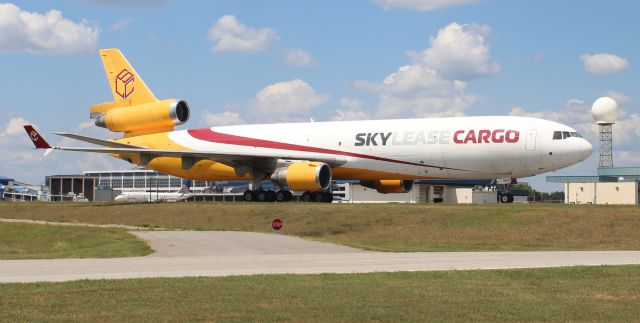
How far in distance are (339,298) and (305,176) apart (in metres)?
31.6

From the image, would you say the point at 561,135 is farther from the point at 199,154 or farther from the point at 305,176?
the point at 199,154

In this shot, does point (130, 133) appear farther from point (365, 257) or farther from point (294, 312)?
point (294, 312)

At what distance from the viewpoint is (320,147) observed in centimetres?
4944

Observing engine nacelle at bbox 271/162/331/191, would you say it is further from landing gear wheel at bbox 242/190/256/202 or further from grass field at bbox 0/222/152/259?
grass field at bbox 0/222/152/259

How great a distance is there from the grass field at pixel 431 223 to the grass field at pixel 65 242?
6090mm

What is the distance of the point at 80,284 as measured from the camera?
16172mm

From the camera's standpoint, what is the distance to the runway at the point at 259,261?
19.0 m

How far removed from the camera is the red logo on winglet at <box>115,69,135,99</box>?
57.8 metres

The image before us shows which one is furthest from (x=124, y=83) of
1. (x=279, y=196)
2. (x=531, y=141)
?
(x=531, y=141)

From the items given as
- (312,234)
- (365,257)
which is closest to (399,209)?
(312,234)

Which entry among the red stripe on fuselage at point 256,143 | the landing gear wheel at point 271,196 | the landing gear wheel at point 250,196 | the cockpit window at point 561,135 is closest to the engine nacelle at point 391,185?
the red stripe on fuselage at point 256,143

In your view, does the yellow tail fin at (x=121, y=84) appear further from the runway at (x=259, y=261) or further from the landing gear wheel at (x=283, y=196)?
the runway at (x=259, y=261)

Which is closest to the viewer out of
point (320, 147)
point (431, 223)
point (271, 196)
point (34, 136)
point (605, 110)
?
point (431, 223)

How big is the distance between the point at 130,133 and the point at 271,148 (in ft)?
39.2
